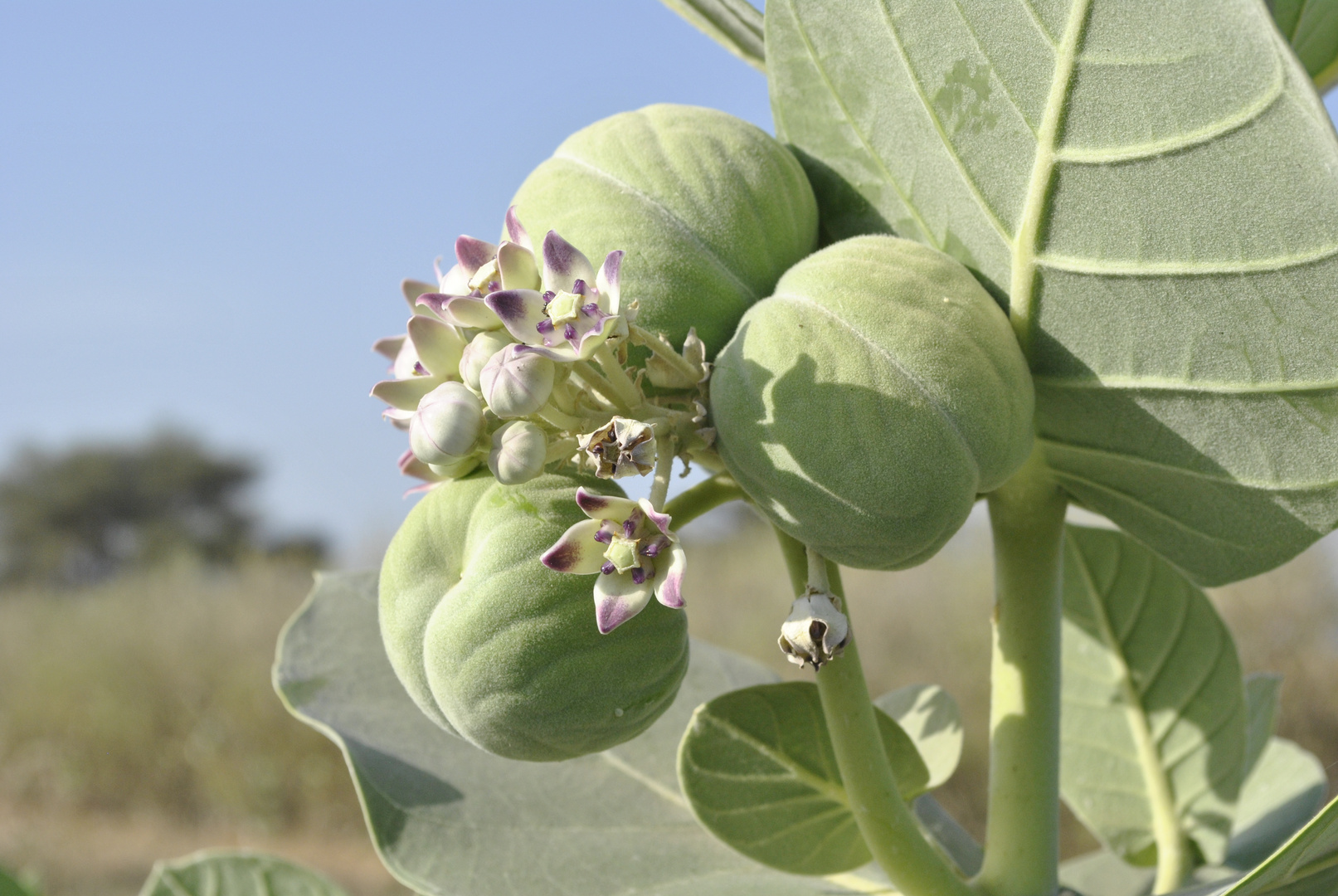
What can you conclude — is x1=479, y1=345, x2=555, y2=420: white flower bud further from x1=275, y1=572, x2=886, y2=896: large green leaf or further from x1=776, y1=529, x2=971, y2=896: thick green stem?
x1=275, y1=572, x2=886, y2=896: large green leaf

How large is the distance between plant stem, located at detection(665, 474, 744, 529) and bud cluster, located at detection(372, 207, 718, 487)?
49 millimetres

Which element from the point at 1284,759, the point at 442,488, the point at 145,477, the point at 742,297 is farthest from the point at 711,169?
the point at 145,477

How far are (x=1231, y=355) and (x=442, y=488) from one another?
0.49m

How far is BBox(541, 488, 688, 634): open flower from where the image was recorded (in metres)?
0.61

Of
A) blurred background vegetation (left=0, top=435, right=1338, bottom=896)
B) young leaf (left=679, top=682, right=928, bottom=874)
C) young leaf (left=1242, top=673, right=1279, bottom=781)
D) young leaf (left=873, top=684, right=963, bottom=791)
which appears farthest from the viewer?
blurred background vegetation (left=0, top=435, right=1338, bottom=896)

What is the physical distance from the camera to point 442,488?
2.35 feet

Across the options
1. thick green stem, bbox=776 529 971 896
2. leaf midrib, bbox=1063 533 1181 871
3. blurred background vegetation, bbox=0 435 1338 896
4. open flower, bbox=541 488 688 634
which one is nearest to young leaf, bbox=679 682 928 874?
thick green stem, bbox=776 529 971 896

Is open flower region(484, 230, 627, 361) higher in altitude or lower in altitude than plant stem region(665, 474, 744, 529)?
higher

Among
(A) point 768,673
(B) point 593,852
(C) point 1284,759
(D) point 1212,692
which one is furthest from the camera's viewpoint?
(C) point 1284,759

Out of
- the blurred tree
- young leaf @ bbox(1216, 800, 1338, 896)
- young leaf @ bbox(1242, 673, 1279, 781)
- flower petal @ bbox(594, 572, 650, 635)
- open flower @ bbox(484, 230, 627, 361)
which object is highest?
open flower @ bbox(484, 230, 627, 361)

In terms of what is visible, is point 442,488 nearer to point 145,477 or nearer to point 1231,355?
point 1231,355

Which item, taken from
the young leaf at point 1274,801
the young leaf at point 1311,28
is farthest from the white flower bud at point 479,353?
the young leaf at point 1274,801

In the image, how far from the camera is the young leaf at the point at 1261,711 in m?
1.43

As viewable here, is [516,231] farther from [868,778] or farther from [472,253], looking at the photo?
[868,778]
